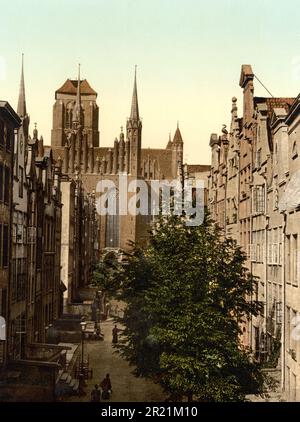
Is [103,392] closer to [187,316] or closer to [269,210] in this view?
[187,316]

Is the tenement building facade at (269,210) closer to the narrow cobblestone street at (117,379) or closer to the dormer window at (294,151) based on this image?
the dormer window at (294,151)

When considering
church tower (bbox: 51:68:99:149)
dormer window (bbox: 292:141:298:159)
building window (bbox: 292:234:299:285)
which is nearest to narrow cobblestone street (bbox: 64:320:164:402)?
building window (bbox: 292:234:299:285)

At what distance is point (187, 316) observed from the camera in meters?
20.8

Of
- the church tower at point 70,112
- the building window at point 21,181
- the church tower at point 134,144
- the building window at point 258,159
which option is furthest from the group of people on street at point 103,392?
the church tower at point 70,112

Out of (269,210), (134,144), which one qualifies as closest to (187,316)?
(269,210)

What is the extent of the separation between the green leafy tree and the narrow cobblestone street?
2.06m

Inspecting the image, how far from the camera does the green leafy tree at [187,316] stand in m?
20.5

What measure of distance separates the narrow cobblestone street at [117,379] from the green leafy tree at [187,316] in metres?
2.06

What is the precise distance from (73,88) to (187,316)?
306ft

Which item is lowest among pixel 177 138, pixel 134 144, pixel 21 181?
pixel 21 181

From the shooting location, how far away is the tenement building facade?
2416cm
